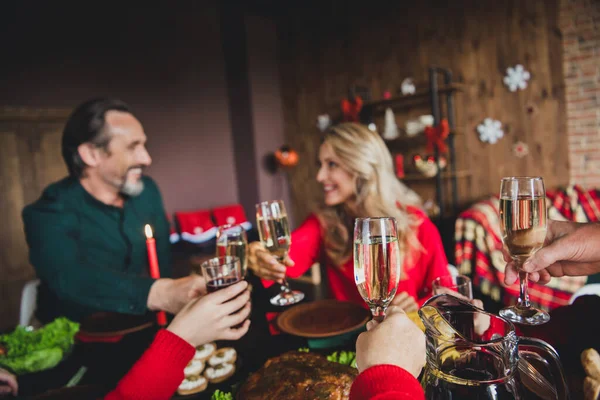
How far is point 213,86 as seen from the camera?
5.57m

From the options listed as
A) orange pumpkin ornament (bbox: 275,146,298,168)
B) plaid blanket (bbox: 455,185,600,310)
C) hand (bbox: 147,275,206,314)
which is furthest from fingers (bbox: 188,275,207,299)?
orange pumpkin ornament (bbox: 275,146,298,168)

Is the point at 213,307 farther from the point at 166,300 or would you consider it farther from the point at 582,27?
the point at 582,27

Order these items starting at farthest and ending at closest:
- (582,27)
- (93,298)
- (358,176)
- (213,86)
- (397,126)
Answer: (213,86)
(397,126)
(582,27)
(358,176)
(93,298)

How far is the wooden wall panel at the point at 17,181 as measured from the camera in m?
3.79

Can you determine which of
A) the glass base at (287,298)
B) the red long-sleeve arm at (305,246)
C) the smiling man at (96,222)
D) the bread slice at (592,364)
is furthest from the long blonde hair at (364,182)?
the bread slice at (592,364)

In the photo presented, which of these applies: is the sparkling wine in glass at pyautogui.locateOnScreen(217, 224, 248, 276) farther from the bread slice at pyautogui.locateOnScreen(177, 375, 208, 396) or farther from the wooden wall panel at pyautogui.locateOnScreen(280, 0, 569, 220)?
the wooden wall panel at pyautogui.locateOnScreen(280, 0, 569, 220)

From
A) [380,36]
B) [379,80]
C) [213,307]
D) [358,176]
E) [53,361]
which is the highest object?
[380,36]

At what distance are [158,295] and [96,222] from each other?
876mm

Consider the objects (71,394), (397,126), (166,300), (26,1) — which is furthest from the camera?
(397,126)

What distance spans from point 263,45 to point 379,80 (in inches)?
74.0

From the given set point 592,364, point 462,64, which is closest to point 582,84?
point 462,64

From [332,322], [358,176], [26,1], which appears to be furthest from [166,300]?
[26,1]

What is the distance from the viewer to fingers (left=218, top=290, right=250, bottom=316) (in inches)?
34.7

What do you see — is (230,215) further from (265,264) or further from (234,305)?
(234,305)
